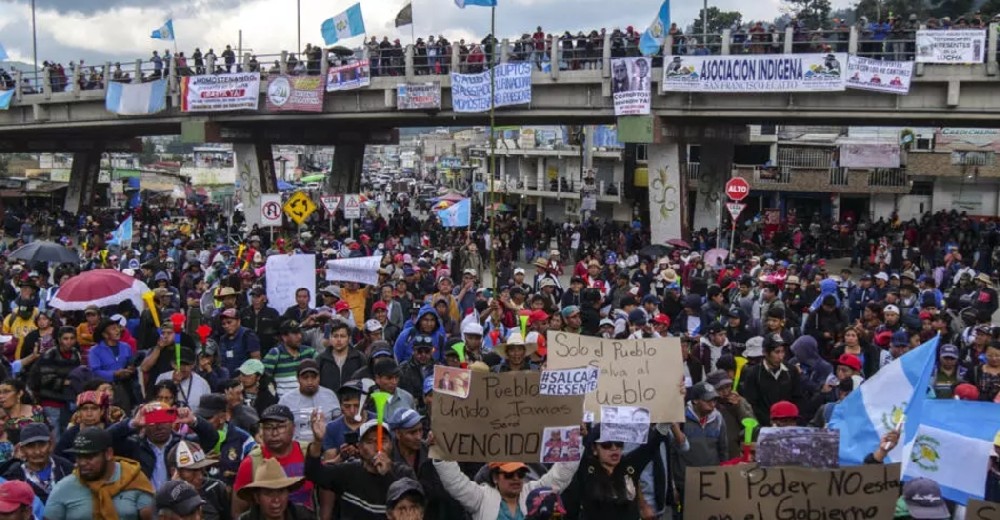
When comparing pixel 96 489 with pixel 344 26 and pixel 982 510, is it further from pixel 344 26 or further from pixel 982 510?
pixel 344 26

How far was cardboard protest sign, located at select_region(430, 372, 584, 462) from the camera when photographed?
5.70 metres

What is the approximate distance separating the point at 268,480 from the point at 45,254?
42.2ft

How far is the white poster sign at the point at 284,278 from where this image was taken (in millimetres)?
12594

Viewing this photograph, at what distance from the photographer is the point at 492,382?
581 cm

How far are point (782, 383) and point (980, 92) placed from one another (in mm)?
18969

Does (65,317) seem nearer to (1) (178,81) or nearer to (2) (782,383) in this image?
(2) (782,383)

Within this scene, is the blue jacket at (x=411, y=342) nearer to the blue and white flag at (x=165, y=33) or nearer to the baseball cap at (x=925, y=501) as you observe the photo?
the baseball cap at (x=925, y=501)

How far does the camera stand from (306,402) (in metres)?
7.18

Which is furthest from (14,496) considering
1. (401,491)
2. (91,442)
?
(401,491)

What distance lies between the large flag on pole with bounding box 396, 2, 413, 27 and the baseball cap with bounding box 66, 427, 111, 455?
29.0 metres

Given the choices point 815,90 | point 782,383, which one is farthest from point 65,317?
point 815,90

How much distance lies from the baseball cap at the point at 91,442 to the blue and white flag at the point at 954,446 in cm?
449

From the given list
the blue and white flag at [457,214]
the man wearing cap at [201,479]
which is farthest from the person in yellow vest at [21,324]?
the blue and white flag at [457,214]

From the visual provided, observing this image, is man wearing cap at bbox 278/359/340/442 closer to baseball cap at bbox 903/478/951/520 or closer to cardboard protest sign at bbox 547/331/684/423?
cardboard protest sign at bbox 547/331/684/423
